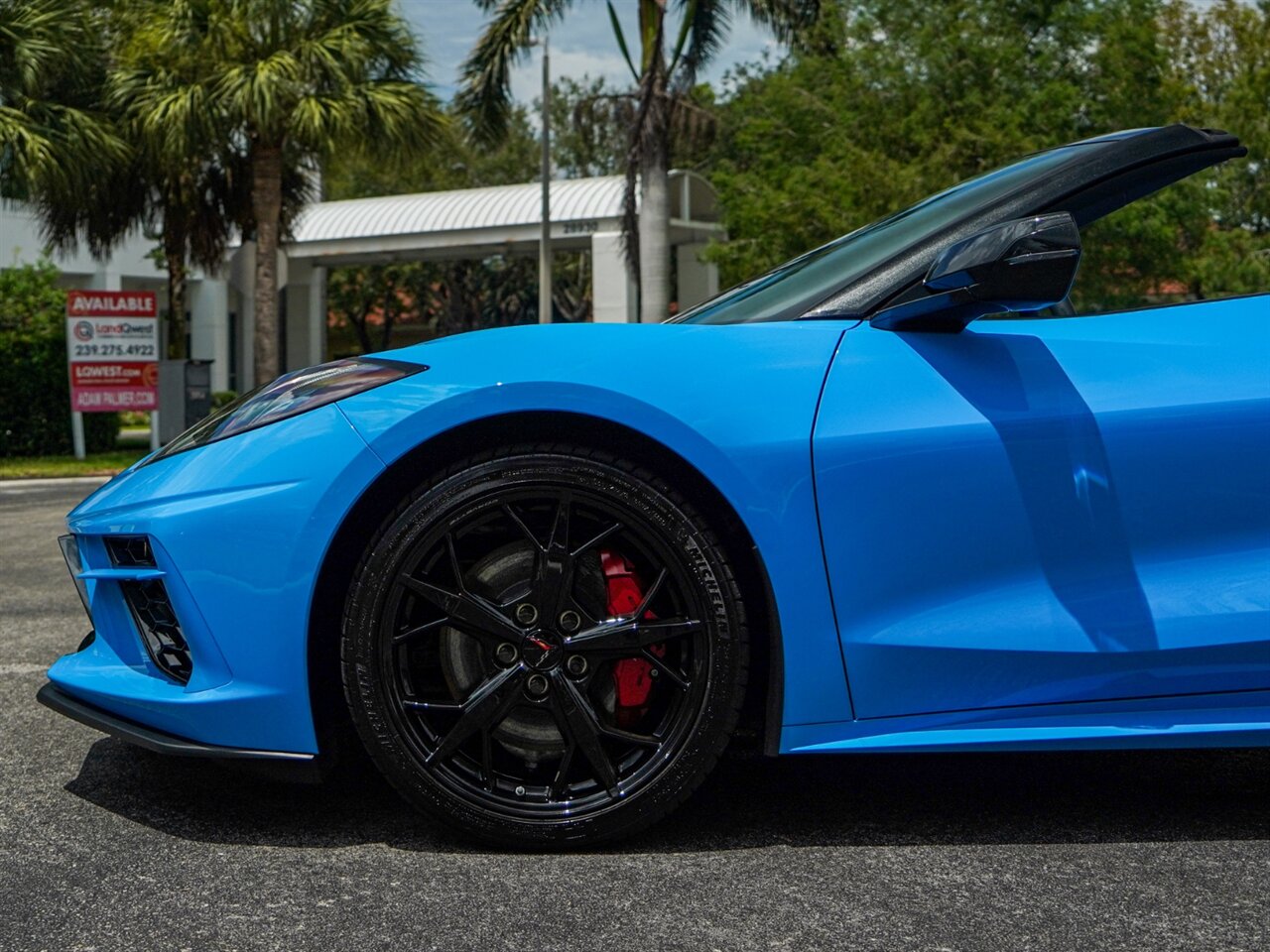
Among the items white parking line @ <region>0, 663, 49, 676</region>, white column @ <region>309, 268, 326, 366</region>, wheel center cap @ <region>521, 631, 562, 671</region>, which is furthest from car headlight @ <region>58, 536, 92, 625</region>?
white column @ <region>309, 268, 326, 366</region>

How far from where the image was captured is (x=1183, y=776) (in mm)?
3184

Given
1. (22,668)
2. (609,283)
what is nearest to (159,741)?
(22,668)

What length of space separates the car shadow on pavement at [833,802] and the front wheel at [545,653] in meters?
0.14

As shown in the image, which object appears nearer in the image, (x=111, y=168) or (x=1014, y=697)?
(x=1014, y=697)

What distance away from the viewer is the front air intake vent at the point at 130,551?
8.54ft

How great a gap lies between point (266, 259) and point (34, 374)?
3593 mm

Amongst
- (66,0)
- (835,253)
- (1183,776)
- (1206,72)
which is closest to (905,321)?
(835,253)

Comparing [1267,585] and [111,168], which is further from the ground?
[111,168]

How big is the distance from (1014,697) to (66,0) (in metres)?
20.1

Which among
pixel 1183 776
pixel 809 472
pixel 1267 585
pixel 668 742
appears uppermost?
pixel 809 472

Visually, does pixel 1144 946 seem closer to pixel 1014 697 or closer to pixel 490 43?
pixel 1014 697

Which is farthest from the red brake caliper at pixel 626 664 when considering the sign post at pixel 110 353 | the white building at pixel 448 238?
A: the white building at pixel 448 238

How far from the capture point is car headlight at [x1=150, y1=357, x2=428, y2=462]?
103 inches

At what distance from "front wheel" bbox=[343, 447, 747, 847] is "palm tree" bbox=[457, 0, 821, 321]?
1851 centimetres
